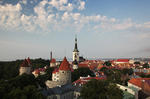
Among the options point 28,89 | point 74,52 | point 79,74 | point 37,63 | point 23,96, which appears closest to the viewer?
point 23,96

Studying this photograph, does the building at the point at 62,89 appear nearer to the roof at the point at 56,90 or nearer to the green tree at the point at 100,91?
the roof at the point at 56,90

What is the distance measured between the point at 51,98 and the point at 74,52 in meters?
63.7

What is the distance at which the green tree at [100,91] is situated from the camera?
2055 cm

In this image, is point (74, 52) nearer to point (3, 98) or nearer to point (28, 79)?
point (28, 79)

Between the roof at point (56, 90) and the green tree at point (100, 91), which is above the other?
the green tree at point (100, 91)

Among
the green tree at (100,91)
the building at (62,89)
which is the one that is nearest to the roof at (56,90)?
the building at (62,89)

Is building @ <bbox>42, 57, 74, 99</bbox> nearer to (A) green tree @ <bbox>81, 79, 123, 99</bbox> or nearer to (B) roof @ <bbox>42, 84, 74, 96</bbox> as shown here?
(B) roof @ <bbox>42, 84, 74, 96</bbox>

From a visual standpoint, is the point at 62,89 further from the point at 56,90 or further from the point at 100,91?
the point at 100,91

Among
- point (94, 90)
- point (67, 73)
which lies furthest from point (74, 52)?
point (94, 90)

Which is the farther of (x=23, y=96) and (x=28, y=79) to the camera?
(x=28, y=79)

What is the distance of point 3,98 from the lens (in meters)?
18.2

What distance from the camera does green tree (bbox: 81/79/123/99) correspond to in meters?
20.5

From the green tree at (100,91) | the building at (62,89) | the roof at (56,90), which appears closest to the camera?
the green tree at (100,91)

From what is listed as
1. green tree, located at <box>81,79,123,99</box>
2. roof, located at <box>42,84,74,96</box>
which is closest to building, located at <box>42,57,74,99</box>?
roof, located at <box>42,84,74,96</box>
